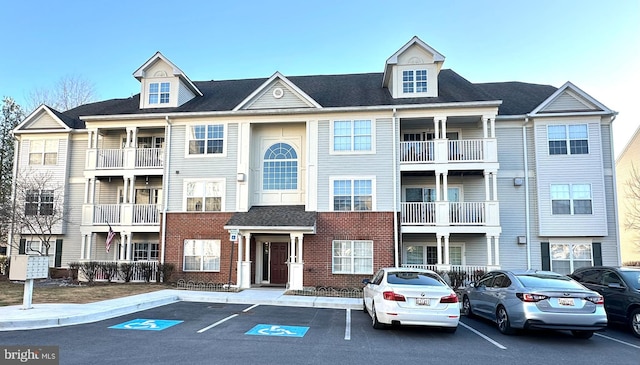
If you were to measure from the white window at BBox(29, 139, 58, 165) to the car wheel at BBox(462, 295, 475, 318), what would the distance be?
21.2m

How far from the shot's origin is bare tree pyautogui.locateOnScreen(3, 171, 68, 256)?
21.1m

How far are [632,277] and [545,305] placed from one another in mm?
3342

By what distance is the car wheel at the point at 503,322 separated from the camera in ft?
29.9

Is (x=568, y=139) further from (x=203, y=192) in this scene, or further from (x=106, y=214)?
(x=106, y=214)

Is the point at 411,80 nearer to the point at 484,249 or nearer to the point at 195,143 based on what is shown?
the point at 484,249

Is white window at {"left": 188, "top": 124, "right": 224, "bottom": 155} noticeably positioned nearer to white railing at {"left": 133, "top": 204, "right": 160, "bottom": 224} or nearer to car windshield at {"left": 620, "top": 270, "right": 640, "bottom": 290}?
white railing at {"left": 133, "top": 204, "right": 160, "bottom": 224}

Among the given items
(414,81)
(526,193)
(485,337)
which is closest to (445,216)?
(526,193)

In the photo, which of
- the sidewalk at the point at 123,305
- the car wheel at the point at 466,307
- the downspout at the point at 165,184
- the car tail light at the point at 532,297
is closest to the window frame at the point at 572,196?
the car wheel at the point at 466,307

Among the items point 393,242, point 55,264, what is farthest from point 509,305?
point 55,264

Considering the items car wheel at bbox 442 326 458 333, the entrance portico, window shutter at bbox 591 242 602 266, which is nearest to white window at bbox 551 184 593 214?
window shutter at bbox 591 242 602 266

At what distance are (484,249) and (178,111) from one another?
16.1m

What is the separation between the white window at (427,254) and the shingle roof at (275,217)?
5226 mm

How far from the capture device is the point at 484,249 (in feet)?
64.0

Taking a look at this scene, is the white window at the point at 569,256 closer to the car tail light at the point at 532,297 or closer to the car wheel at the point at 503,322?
the car wheel at the point at 503,322
